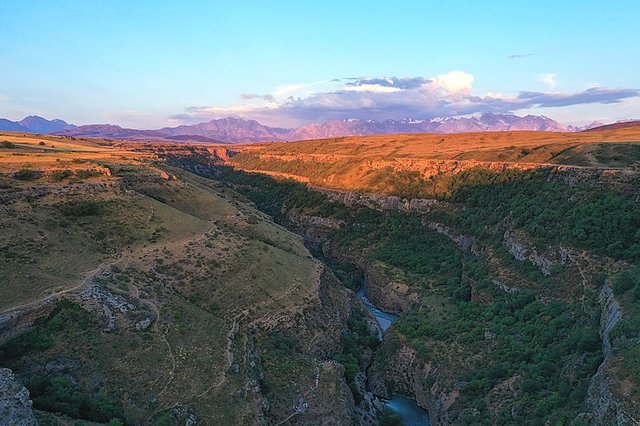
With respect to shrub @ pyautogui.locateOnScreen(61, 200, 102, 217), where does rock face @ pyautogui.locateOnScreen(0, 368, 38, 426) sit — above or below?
below

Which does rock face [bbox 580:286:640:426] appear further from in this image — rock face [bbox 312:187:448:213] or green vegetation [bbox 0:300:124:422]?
rock face [bbox 312:187:448:213]

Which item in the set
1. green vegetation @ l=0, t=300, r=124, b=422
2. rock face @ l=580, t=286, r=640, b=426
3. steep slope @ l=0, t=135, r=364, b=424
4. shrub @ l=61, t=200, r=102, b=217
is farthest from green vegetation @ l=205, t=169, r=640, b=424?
shrub @ l=61, t=200, r=102, b=217

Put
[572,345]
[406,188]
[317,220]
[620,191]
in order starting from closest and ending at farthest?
[572,345] → [620,191] → [406,188] → [317,220]

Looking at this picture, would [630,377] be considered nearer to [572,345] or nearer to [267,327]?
[572,345]

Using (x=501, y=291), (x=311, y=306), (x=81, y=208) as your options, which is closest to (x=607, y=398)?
(x=311, y=306)

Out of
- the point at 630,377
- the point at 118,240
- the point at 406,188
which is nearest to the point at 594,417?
the point at 630,377

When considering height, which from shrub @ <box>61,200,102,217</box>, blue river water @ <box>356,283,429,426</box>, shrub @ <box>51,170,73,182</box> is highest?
shrub @ <box>51,170,73,182</box>

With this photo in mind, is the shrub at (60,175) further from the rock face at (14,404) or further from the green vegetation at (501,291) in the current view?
the green vegetation at (501,291)
